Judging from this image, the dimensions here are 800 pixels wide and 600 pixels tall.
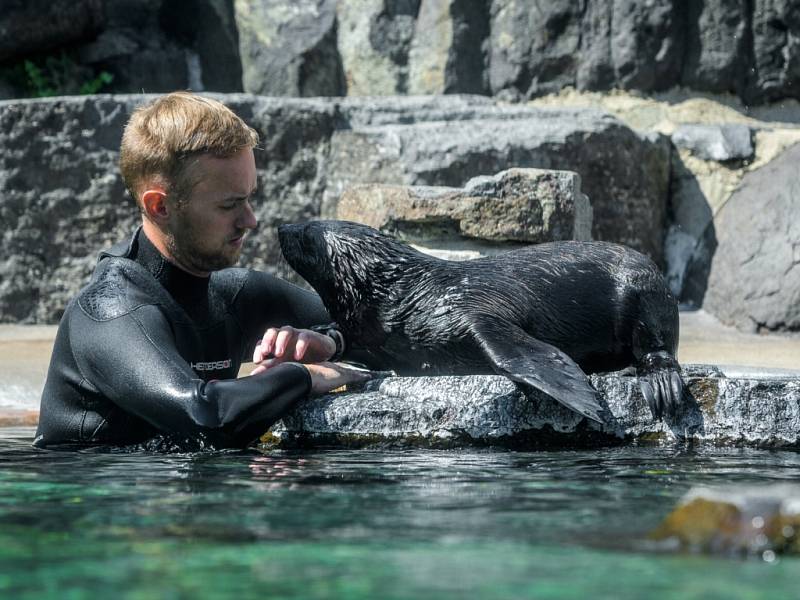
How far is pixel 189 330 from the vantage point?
160 inches

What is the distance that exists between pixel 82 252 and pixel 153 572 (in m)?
6.02

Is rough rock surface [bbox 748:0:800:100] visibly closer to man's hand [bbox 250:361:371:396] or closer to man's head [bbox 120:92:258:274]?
man's hand [bbox 250:361:371:396]

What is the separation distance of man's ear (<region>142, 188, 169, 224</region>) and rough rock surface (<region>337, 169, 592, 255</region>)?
247 centimetres

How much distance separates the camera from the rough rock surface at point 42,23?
9.65 metres

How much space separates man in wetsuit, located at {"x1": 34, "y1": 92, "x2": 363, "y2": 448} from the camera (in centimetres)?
362

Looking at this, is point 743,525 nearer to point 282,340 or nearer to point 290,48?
point 282,340

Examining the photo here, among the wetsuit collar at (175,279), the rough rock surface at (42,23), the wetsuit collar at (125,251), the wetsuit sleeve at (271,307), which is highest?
the rough rock surface at (42,23)

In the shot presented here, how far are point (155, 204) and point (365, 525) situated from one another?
1.83 meters

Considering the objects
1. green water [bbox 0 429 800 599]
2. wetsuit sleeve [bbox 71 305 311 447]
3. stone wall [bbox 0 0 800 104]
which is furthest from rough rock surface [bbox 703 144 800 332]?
wetsuit sleeve [bbox 71 305 311 447]

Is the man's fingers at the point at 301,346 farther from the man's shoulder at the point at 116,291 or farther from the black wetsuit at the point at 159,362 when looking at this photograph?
the man's shoulder at the point at 116,291

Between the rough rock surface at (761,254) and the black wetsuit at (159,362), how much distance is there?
4143mm

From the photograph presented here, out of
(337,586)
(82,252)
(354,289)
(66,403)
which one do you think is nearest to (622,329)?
(354,289)

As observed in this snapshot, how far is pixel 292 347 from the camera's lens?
4199 millimetres

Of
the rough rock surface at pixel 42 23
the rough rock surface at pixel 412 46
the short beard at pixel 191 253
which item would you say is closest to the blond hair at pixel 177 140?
the short beard at pixel 191 253
